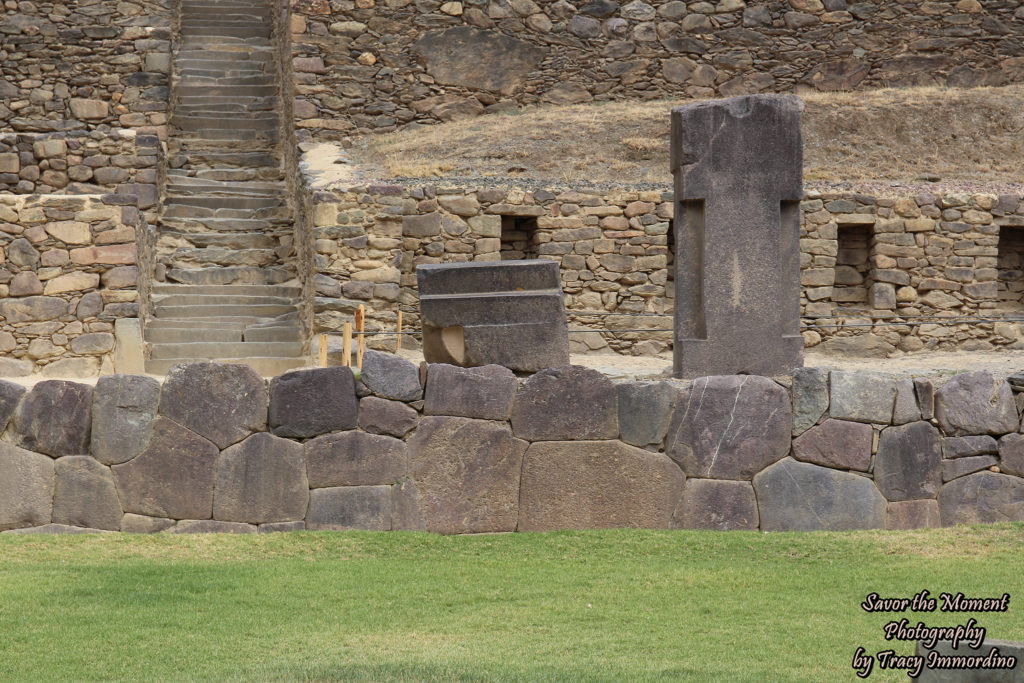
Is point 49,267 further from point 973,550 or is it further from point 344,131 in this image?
point 973,550

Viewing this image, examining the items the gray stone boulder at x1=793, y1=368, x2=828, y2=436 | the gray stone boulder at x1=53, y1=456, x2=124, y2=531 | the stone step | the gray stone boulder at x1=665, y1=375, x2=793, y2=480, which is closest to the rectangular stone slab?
the gray stone boulder at x1=665, y1=375, x2=793, y2=480

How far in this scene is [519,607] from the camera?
5867 mm

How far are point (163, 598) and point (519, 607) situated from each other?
5.61 ft

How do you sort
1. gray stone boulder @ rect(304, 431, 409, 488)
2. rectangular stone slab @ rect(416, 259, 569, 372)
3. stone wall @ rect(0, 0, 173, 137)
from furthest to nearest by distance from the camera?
1. stone wall @ rect(0, 0, 173, 137)
2. rectangular stone slab @ rect(416, 259, 569, 372)
3. gray stone boulder @ rect(304, 431, 409, 488)

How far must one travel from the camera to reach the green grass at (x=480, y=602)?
5.04m

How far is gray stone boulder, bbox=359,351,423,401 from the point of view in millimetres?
7078

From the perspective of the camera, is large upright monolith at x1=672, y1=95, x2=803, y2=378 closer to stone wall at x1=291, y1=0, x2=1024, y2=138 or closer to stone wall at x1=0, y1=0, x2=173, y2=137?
stone wall at x1=291, y1=0, x2=1024, y2=138

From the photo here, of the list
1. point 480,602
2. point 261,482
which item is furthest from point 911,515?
point 261,482

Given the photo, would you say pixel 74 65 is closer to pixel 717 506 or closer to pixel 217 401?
pixel 217 401

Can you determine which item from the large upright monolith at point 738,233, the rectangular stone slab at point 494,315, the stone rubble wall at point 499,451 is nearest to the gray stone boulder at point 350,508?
the stone rubble wall at point 499,451

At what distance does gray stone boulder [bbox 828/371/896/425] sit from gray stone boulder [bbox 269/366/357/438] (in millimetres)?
2846

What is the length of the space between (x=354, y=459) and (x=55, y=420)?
66.8 inches

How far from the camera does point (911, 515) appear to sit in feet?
23.9

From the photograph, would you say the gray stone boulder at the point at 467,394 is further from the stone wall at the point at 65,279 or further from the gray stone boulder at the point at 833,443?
the stone wall at the point at 65,279
